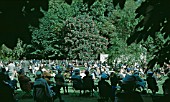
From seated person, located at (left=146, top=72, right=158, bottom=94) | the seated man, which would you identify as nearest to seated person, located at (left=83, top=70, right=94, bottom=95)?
seated person, located at (left=146, top=72, right=158, bottom=94)

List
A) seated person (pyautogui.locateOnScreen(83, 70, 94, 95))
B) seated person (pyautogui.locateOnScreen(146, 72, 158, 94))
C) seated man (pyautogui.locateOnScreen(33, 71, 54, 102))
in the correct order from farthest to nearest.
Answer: seated person (pyautogui.locateOnScreen(83, 70, 94, 95)), seated person (pyautogui.locateOnScreen(146, 72, 158, 94)), seated man (pyautogui.locateOnScreen(33, 71, 54, 102))

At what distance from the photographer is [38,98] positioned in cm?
1072

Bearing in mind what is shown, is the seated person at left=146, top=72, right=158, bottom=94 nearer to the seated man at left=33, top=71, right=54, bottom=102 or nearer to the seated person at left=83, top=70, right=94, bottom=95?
the seated person at left=83, top=70, right=94, bottom=95

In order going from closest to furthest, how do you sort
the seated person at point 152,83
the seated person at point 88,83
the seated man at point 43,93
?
the seated man at point 43,93 < the seated person at point 152,83 < the seated person at point 88,83

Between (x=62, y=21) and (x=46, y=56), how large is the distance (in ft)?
21.2

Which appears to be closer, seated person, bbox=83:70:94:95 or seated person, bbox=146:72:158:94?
seated person, bbox=146:72:158:94

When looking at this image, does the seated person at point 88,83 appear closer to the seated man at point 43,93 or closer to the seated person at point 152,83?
the seated person at point 152,83

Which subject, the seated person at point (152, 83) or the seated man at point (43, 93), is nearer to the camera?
the seated man at point (43, 93)

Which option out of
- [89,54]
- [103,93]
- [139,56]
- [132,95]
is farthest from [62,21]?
[132,95]

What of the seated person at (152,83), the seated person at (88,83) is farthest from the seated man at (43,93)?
the seated person at (152,83)

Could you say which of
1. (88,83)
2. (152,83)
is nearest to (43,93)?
(88,83)

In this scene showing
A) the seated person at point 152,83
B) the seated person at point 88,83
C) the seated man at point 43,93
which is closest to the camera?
the seated man at point 43,93

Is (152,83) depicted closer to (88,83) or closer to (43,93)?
(88,83)

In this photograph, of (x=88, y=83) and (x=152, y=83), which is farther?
(x=88, y=83)
